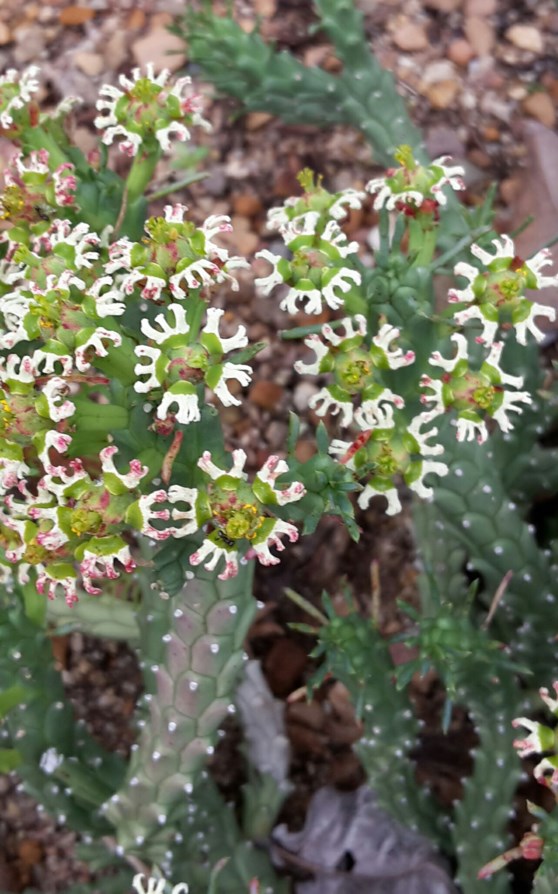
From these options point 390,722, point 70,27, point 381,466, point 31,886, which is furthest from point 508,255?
point 70,27

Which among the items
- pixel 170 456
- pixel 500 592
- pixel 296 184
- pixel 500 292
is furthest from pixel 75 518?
pixel 296 184

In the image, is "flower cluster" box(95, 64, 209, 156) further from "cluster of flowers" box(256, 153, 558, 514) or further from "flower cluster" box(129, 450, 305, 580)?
"flower cluster" box(129, 450, 305, 580)

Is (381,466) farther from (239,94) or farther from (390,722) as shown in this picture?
(239,94)

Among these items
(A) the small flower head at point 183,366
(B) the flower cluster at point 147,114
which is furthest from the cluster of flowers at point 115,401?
(B) the flower cluster at point 147,114

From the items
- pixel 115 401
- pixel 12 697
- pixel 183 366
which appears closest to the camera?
pixel 183 366

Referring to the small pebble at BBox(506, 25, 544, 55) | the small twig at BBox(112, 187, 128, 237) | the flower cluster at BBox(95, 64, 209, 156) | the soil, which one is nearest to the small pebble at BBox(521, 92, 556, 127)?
the soil

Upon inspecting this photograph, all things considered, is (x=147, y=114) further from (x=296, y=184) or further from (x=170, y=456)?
(x=296, y=184)
